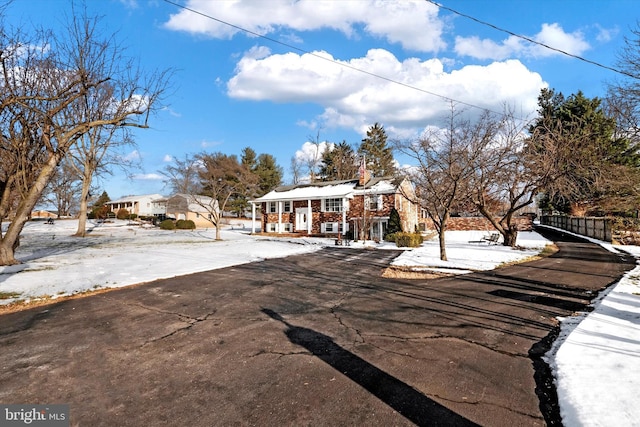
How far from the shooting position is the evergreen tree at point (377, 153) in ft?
176

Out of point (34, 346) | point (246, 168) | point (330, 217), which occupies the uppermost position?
point (246, 168)

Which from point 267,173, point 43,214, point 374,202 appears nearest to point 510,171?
point 374,202

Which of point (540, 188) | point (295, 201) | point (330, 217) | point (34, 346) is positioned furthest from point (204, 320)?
point (295, 201)

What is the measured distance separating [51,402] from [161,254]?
1422 cm

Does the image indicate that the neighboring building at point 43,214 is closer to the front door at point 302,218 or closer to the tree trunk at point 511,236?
the front door at point 302,218

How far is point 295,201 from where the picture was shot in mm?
32594

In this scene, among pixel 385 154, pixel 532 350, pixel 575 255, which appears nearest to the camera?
pixel 532 350

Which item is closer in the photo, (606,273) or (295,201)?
(606,273)

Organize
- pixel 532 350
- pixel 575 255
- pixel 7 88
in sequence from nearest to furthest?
pixel 532 350
pixel 7 88
pixel 575 255

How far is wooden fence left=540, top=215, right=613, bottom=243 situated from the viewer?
23.8m

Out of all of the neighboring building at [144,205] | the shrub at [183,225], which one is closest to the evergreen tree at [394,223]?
the shrub at [183,225]

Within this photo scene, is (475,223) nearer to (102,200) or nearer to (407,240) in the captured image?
(407,240)

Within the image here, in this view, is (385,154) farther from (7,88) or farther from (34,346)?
(34,346)

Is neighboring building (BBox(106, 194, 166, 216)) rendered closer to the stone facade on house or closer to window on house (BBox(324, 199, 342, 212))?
window on house (BBox(324, 199, 342, 212))
